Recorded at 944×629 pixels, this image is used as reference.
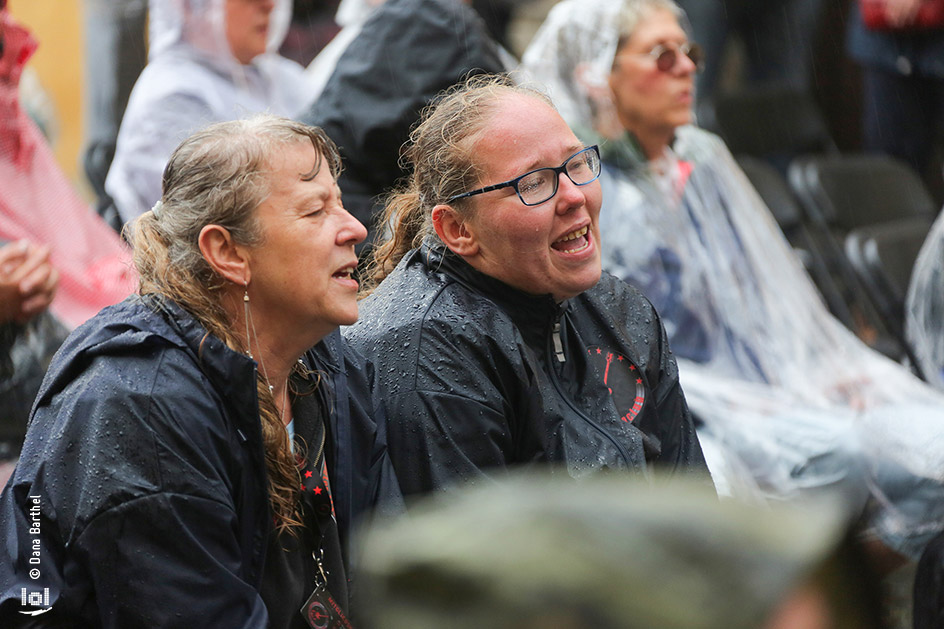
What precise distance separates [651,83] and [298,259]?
6.21ft

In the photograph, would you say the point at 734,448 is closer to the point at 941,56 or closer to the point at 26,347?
the point at 26,347

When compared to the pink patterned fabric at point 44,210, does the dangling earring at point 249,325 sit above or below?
above

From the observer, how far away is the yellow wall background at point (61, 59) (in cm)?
500

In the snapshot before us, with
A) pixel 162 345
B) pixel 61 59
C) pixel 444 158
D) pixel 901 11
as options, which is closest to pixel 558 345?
pixel 444 158

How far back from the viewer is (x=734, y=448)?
9.67 ft

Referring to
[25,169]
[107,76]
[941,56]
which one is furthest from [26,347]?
[941,56]

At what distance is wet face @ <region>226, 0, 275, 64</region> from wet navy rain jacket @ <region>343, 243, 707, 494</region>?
5.77 ft

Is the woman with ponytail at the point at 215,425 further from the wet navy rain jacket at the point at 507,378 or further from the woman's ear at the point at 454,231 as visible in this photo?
the woman's ear at the point at 454,231

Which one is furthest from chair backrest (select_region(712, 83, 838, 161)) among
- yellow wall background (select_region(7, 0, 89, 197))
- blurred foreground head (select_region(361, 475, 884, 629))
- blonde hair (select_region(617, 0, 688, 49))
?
blurred foreground head (select_region(361, 475, 884, 629))

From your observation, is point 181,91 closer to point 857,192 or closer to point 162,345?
point 162,345

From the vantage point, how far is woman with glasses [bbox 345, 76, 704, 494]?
6.61 ft

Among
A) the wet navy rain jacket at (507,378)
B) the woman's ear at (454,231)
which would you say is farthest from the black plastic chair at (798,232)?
the woman's ear at (454,231)

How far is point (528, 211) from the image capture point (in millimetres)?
2143

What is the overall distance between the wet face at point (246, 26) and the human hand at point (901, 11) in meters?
2.59
